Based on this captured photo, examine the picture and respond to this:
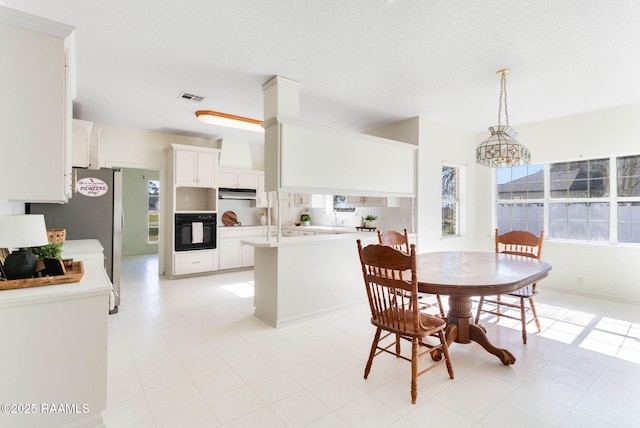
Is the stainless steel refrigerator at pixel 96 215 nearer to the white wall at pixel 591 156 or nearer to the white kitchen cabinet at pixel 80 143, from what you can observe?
the white kitchen cabinet at pixel 80 143

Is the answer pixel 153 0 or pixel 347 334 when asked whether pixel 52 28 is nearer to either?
pixel 153 0

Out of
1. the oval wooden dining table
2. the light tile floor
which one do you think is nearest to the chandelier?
the oval wooden dining table

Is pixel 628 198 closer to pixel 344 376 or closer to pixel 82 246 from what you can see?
pixel 344 376

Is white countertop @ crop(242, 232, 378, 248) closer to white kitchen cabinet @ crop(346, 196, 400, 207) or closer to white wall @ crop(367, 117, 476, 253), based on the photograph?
white kitchen cabinet @ crop(346, 196, 400, 207)

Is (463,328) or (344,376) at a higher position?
(463,328)

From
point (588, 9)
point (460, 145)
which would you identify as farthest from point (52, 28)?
point (460, 145)

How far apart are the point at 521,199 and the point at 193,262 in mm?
5759

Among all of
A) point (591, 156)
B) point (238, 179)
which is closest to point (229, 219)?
point (238, 179)

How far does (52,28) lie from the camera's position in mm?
1651

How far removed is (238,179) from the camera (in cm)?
620

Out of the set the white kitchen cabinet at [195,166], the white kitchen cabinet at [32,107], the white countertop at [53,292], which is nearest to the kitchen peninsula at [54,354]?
the white countertop at [53,292]

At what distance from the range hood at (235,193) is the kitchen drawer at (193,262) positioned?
1123 millimetres

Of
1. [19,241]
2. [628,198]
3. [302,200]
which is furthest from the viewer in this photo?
[302,200]

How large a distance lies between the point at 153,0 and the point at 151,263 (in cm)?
627
